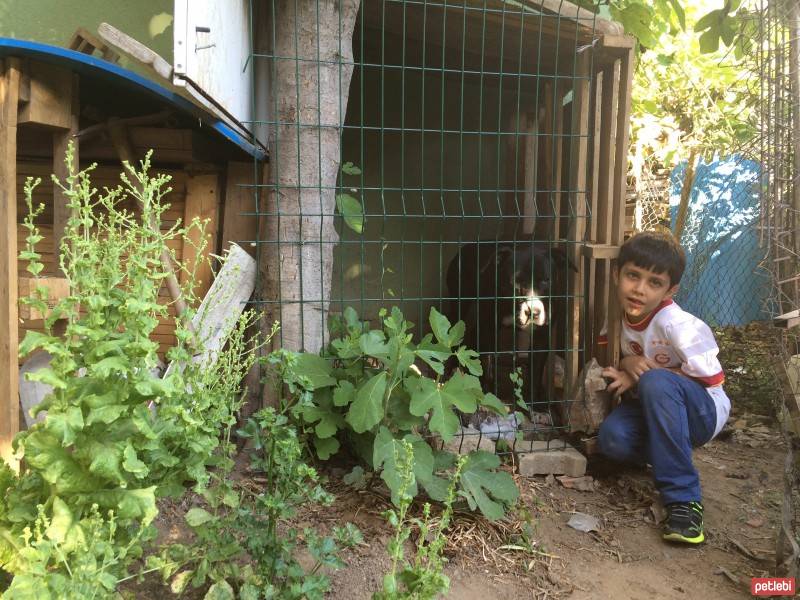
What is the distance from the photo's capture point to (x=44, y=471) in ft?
5.31

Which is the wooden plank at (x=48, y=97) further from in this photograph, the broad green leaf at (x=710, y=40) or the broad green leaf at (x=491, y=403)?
the broad green leaf at (x=710, y=40)

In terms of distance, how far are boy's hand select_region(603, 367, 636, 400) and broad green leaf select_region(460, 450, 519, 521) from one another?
881 millimetres

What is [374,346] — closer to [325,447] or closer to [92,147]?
[325,447]

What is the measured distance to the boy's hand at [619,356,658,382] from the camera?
3322mm

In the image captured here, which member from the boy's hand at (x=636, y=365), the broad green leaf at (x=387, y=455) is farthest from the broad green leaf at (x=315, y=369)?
the boy's hand at (x=636, y=365)

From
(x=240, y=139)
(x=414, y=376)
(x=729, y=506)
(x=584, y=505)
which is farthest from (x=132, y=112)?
(x=729, y=506)

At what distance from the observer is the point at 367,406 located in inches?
109

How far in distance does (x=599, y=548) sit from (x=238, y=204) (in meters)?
2.38

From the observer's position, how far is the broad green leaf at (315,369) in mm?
2955

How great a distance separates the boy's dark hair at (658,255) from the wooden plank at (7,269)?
107 inches

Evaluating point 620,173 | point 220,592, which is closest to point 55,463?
point 220,592

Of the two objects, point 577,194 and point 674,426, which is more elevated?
point 577,194

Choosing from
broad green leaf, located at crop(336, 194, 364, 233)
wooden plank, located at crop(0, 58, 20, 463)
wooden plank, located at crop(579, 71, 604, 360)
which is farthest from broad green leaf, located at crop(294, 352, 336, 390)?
wooden plank, located at crop(579, 71, 604, 360)

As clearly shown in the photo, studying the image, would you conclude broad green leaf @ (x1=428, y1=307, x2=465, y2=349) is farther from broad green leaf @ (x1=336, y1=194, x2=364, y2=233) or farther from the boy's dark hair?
the boy's dark hair
